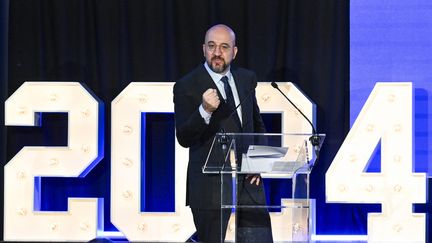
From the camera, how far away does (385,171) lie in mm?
4840

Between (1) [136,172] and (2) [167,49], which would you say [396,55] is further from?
(1) [136,172]

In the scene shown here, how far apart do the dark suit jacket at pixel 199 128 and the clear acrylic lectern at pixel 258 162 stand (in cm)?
26

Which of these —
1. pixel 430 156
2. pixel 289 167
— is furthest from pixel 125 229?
pixel 430 156

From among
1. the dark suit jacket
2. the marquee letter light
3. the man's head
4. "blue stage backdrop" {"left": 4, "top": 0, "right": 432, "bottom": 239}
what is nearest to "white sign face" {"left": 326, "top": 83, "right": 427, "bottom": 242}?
"blue stage backdrop" {"left": 4, "top": 0, "right": 432, "bottom": 239}

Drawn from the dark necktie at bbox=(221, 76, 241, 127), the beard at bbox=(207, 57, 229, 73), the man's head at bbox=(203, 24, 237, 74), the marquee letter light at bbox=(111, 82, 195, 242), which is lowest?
the marquee letter light at bbox=(111, 82, 195, 242)

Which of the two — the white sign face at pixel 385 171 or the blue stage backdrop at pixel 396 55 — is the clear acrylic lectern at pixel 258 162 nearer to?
the white sign face at pixel 385 171

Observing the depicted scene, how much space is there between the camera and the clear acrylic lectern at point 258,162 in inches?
134

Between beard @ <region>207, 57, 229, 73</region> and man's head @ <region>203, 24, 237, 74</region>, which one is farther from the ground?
man's head @ <region>203, 24, 237, 74</region>

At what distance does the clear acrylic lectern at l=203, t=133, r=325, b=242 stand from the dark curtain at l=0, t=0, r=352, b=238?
1592 mm

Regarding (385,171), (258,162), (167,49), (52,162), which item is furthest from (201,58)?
(258,162)

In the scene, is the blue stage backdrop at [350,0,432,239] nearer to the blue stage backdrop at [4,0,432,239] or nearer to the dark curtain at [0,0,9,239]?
the blue stage backdrop at [4,0,432,239]

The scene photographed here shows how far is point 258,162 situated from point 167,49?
192cm

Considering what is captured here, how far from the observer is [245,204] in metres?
3.45

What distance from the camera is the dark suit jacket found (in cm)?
372
